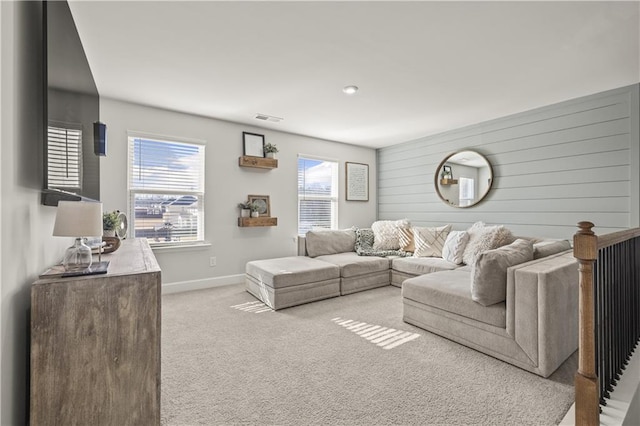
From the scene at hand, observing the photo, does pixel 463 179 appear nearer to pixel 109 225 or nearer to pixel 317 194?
pixel 317 194

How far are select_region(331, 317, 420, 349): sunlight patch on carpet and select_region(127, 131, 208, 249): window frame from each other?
2.32m

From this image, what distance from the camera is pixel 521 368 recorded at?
201 centimetres

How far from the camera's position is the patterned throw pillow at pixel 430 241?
4.19m

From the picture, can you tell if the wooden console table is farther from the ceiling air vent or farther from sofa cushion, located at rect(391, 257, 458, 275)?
sofa cushion, located at rect(391, 257, 458, 275)

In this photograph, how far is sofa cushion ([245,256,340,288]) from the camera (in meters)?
3.26

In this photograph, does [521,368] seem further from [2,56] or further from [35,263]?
[2,56]

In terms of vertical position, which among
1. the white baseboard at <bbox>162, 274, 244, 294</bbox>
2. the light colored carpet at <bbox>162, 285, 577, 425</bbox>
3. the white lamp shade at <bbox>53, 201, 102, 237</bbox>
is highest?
the white lamp shade at <bbox>53, 201, 102, 237</bbox>

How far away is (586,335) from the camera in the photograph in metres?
1.41

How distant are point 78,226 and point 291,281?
7.46 feet

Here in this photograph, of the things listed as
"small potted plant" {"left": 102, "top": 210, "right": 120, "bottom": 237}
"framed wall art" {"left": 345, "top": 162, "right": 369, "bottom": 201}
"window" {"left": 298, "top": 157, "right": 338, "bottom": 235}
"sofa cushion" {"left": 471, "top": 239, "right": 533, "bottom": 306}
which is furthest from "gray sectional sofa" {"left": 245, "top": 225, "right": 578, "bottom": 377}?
"framed wall art" {"left": 345, "top": 162, "right": 369, "bottom": 201}

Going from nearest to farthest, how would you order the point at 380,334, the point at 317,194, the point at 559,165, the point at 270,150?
1. the point at 380,334
2. the point at 559,165
3. the point at 270,150
4. the point at 317,194

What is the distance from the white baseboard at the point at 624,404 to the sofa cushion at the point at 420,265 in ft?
5.74

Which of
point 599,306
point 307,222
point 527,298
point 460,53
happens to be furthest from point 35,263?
point 307,222

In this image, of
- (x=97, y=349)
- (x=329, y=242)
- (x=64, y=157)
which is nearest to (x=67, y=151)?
(x=64, y=157)
